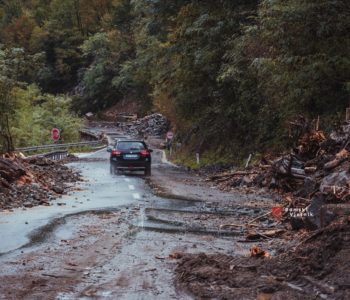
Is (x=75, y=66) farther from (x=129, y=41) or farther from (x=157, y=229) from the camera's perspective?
(x=157, y=229)

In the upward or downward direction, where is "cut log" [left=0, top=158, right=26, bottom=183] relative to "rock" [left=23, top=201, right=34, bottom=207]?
upward

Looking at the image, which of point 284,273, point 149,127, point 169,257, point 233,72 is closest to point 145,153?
point 233,72

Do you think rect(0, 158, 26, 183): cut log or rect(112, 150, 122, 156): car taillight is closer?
rect(0, 158, 26, 183): cut log

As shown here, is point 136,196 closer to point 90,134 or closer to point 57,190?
point 57,190

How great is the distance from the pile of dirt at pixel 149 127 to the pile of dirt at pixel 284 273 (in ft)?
240

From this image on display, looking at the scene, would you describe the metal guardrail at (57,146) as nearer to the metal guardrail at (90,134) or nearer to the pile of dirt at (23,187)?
the metal guardrail at (90,134)

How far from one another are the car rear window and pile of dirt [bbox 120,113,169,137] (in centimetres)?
5190

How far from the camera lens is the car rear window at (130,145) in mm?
28828

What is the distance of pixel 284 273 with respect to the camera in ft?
24.4

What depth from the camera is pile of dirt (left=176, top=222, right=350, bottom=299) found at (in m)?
6.71

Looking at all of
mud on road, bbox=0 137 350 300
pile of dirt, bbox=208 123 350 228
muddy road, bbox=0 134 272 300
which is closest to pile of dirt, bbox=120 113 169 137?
pile of dirt, bbox=208 123 350 228

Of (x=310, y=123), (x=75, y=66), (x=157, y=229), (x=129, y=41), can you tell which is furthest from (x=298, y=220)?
(x=75, y=66)

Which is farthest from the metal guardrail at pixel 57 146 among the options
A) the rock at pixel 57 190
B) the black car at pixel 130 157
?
the rock at pixel 57 190

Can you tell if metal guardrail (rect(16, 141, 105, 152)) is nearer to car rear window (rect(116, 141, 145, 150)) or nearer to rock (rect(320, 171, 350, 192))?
car rear window (rect(116, 141, 145, 150))
